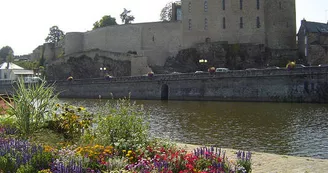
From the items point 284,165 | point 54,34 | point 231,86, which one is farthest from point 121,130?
point 54,34

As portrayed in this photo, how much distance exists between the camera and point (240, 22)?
54.0 meters

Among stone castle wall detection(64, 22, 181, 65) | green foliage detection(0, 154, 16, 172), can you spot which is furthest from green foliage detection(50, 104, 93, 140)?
stone castle wall detection(64, 22, 181, 65)

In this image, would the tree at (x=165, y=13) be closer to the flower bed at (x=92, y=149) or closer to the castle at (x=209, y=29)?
the castle at (x=209, y=29)

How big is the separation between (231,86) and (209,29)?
19151mm

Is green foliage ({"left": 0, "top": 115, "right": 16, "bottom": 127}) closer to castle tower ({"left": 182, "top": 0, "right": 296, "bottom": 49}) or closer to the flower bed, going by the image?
the flower bed

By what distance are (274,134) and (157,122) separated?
7370 millimetres

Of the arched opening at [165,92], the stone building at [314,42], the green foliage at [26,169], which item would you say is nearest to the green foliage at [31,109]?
the green foliage at [26,169]

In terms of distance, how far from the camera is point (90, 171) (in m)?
6.52

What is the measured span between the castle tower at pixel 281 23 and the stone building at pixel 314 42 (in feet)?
9.80

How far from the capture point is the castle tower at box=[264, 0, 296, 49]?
5141 centimetres

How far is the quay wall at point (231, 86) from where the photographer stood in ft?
113

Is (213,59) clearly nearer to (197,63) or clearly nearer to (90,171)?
(197,63)

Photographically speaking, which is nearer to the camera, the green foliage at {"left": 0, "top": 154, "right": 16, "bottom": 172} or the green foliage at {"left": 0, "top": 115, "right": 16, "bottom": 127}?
the green foliage at {"left": 0, "top": 154, "right": 16, "bottom": 172}

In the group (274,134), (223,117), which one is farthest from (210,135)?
(223,117)
